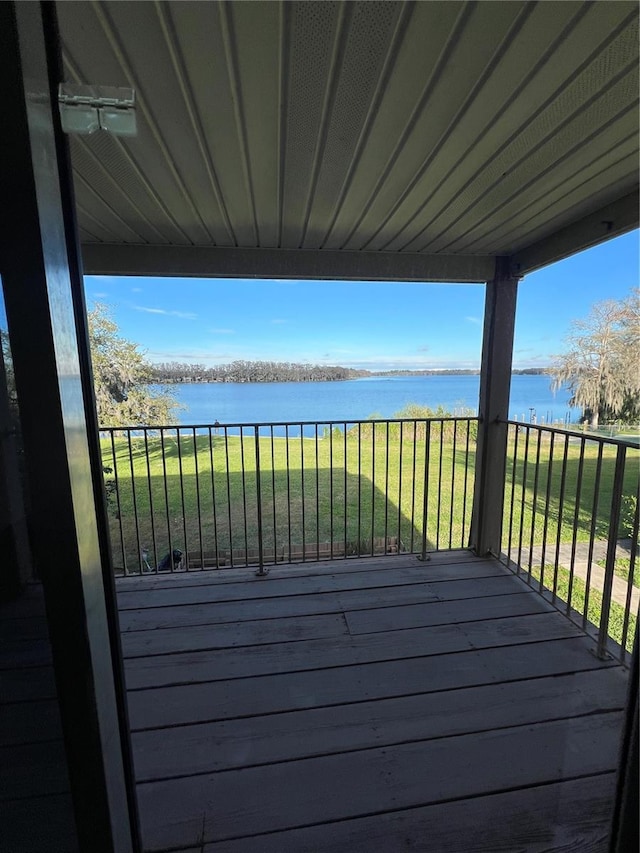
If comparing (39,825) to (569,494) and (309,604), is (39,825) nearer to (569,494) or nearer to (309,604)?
(309,604)

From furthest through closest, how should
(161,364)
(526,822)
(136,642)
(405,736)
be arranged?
(161,364) → (136,642) → (405,736) → (526,822)

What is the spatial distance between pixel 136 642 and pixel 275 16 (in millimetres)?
2582

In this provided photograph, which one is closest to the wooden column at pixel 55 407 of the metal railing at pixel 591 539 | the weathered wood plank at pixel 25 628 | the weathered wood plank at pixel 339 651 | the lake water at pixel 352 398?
the weathered wood plank at pixel 25 628

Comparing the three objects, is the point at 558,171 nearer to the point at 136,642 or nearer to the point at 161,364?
the point at 136,642

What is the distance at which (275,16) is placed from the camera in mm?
869

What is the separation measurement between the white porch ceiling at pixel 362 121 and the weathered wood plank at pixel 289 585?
7.27 ft

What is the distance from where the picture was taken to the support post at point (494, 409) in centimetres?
269

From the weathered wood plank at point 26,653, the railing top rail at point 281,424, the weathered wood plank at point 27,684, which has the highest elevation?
the railing top rail at point 281,424

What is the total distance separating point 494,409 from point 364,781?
242cm

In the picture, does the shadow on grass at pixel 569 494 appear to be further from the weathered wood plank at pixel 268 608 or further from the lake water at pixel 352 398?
the weathered wood plank at pixel 268 608

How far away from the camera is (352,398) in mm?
5727

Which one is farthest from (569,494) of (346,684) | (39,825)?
(39,825)

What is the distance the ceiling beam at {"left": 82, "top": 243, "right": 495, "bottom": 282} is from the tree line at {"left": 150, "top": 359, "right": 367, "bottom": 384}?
2.50 meters

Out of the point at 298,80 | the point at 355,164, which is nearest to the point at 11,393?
the point at 298,80
